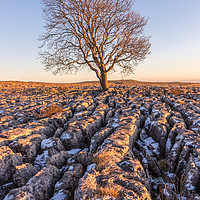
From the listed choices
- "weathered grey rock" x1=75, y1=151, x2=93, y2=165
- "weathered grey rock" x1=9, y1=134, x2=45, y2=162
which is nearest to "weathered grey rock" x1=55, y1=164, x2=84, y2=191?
"weathered grey rock" x1=75, y1=151, x2=93, y2=165

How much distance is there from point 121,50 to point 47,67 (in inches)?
340

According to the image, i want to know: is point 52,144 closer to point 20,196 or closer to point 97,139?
point 97,139

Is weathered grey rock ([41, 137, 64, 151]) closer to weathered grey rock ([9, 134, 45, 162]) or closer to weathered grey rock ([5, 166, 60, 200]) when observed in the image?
weathered grey rock ([9, 134, 45, 162])

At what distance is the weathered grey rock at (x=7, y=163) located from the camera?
333 cm

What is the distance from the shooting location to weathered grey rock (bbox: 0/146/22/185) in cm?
333

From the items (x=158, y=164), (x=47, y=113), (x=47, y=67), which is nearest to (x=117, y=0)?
(x=47, y=67)

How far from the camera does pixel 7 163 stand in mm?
3492

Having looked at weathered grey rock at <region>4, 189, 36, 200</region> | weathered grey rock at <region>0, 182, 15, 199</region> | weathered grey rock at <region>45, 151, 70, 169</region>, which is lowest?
weathered grey rock at <region>0, 182, 15, 199</region>

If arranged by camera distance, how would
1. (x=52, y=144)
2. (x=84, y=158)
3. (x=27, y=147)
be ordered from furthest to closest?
(x=52, y=144)
(x=27, y=147)
(x=84, y=158)

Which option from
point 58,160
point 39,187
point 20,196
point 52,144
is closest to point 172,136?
point 58,160

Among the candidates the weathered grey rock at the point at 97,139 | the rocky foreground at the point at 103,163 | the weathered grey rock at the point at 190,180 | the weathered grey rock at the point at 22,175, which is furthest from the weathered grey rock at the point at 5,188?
the weathered grey rock at the point at 190,180

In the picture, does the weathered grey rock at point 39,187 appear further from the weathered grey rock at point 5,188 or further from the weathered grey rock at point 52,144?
the weathered grey rock at point 52,144

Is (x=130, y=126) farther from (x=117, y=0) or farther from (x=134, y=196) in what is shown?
(x=117, y=0)

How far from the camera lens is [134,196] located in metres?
2.17
